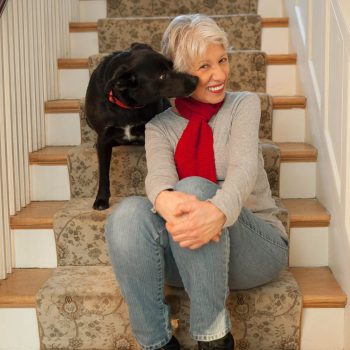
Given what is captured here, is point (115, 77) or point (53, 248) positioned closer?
point (115, 77)

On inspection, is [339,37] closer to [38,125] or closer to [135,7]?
[38,125]

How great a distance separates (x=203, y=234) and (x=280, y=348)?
592 mm

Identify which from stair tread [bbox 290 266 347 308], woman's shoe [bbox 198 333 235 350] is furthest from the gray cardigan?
woman's shoe [bbox 198 333 235 350]

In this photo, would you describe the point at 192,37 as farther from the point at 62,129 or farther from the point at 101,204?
the point at 62,129

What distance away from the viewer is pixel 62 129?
2477 millimetres

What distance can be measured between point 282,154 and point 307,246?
0.37 meters

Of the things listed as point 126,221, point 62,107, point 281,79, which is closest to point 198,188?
point 126,221

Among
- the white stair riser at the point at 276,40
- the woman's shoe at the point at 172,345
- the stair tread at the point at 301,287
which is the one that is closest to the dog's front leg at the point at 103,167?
the stair tread at the point at 301,287

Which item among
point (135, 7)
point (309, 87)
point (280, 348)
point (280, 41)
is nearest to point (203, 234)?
point (280, 348)

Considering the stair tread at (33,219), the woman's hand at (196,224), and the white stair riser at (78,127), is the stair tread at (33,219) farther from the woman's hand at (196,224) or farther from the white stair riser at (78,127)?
the woman's hand at (196,224)

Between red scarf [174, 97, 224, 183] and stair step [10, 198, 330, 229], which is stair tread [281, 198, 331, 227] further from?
red scarf [174, 97, 224, 183]

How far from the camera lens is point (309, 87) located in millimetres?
2320

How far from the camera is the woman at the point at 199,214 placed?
1406 mm

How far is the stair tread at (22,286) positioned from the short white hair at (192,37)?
836mm
